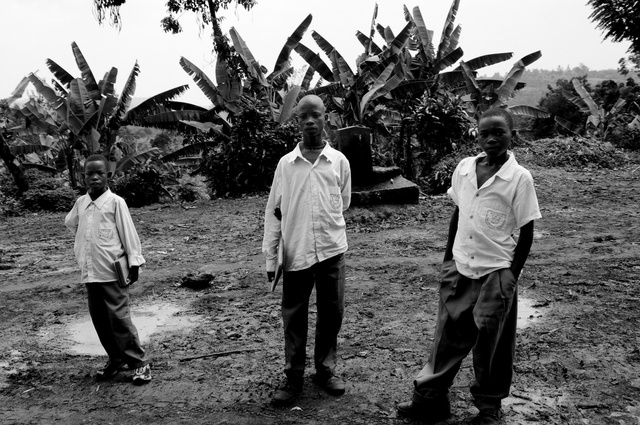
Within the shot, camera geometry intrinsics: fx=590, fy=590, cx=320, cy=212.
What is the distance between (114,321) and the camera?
3742 millimetres

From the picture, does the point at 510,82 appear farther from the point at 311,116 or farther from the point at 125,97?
the point at 311,116

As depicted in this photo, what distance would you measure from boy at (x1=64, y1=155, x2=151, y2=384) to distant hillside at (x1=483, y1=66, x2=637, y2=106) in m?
58.8

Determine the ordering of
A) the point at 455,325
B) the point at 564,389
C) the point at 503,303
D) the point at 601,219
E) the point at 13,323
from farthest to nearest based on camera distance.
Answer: the point at 601,219, the point at 13,323, the point at 564,389, the point at 455,325, the point at 503,303

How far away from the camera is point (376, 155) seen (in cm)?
1323

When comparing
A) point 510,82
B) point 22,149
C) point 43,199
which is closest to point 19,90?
point 22,149

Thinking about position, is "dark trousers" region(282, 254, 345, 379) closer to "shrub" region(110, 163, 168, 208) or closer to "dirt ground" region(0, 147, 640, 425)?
"dirt ground" region(0, 147, 640, 425)

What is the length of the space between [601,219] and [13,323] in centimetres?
770

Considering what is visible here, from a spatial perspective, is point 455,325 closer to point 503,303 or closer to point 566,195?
point 503,303

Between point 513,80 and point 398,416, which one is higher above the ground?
point 513,80

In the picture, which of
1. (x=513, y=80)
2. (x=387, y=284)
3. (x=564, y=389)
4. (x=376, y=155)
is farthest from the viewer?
(x=513, y=80)

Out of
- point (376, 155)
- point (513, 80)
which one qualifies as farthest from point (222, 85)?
point (513, 80)

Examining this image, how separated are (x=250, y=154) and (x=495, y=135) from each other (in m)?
10.9

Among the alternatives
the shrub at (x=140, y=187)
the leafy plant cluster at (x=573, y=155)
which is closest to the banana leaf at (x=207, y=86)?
the shrub at (x=140, y=187)

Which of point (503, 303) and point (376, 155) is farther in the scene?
point (376, 155)
